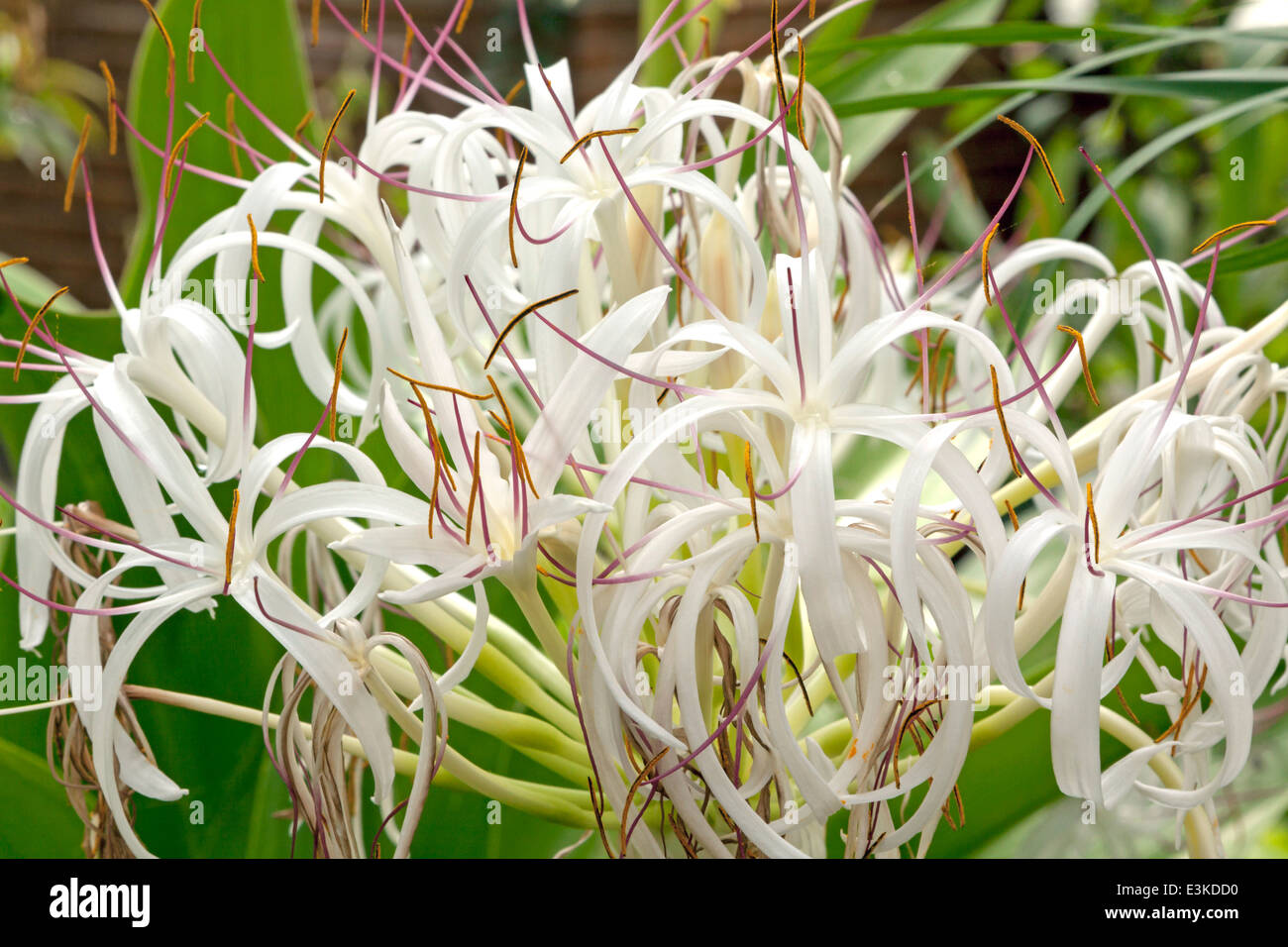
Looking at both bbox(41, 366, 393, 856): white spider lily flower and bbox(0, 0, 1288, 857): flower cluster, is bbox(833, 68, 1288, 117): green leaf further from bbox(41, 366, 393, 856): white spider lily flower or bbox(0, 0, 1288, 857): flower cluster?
bbox(41, 366, 393, 856): white spider lily flower

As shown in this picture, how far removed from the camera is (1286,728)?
433 millimetres

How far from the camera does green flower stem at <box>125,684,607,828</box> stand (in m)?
0.28

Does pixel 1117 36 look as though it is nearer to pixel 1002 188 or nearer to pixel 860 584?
pixel 860 584

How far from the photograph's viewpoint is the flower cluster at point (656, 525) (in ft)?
0.76

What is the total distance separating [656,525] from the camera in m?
0.28

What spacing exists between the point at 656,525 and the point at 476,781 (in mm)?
81

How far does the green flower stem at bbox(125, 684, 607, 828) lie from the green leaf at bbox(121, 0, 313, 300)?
215mm

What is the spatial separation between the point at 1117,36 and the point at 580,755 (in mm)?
335

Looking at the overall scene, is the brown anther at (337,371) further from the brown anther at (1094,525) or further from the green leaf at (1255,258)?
the green leaf at (1255,258)

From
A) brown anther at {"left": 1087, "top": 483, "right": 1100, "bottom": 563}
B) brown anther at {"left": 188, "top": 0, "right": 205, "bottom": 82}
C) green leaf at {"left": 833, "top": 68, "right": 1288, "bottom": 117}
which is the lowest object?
brown anther at {"left": 1087, "top": 483, "right": 1100, "bottom": 563}

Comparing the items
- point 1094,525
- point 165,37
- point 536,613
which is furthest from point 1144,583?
point 165,37

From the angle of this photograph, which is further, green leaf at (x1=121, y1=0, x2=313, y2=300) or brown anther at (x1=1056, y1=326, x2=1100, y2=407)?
green leaf at (x1=121, y1=0, x2=313, y2=300)

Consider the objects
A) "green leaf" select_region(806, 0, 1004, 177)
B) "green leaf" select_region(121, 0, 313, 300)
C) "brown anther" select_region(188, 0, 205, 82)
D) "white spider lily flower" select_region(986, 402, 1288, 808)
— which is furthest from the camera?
"green leaf" select_region(806, 0, 1004, 177)

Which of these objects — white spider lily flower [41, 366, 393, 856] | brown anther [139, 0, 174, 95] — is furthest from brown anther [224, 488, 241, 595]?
Answer: brown anther [139, 0, 174, 95]
